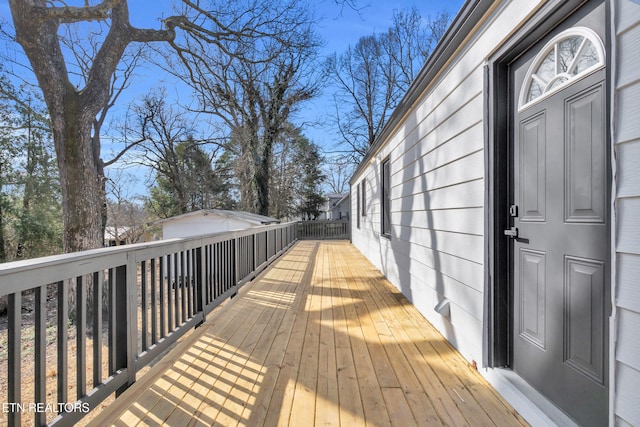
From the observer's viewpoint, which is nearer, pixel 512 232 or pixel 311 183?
pixel 512 232

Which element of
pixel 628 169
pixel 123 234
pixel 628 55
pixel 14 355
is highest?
pixel 628 55

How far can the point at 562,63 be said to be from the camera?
1499 mm

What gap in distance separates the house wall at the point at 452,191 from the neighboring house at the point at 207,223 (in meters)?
7.22

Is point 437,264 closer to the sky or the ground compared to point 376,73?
closer to the ground

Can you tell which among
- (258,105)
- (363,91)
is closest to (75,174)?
(258,105)

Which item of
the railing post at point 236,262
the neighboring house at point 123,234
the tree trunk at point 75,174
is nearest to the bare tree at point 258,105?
the tree trunk at point 75,174

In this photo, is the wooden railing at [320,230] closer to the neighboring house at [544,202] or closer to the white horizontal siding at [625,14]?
the neighboring house at [544,202]

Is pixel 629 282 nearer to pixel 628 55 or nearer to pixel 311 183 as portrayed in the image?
pixel 628 55

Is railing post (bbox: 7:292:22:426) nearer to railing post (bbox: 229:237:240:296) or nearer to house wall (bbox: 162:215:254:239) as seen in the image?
railing post (bbox: 229:237:240:296)

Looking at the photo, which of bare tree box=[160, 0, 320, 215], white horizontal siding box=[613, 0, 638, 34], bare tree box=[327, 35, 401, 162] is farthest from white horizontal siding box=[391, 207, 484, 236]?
bare tree box=[327, 35, 401, 162]

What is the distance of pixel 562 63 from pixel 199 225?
34.7ft

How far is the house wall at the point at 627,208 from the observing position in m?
1.05

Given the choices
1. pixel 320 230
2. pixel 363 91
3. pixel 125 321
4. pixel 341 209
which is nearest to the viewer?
pixel 125 321

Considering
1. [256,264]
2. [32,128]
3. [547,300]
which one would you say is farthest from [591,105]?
[32,128]
